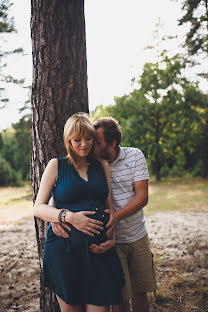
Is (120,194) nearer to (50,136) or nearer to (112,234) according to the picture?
(112,234)

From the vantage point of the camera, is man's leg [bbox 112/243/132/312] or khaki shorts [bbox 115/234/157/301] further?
khaki shorts [bbox 115/234/157/301]

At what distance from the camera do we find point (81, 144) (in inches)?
90.4

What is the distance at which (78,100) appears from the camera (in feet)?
9.82

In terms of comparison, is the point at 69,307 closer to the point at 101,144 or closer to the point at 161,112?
the point at 101,144

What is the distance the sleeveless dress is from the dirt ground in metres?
1.76

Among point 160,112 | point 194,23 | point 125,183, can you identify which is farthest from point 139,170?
point 160,112

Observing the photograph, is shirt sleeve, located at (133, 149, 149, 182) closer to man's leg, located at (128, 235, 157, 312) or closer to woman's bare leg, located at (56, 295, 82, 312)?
man's leg, located at (128, 235, 157, 312)

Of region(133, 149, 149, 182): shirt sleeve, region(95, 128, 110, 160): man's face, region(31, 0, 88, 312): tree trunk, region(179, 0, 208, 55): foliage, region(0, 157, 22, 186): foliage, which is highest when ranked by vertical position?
region(179, 0, 208, 55): foliage

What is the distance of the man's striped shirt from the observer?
8.93ft

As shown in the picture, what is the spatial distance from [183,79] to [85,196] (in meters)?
18.2

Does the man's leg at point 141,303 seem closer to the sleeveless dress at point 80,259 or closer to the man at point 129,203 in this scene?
the man at point 129,203

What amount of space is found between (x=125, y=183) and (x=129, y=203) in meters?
0.21

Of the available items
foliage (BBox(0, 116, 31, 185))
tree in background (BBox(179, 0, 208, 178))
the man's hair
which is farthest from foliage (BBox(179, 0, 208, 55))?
foliage (BBox(0, 116, 31, 185))

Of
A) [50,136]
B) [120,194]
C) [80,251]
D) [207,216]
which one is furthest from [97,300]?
[207,216]
